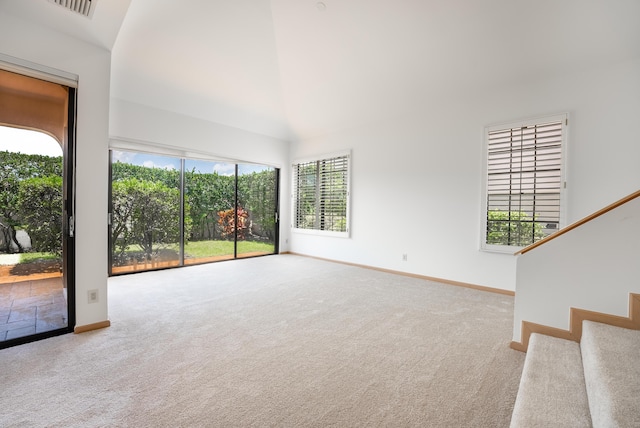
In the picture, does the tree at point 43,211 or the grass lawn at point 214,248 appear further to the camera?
the grass lawn at point 214,248

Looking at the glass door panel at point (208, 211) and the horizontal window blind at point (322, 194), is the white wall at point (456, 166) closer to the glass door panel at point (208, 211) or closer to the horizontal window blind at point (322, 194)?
the horizontal window blind at point (322, 194)

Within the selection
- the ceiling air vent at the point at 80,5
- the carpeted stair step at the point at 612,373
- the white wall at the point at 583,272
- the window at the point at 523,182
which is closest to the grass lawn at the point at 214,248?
the ceiling air vent at the point at 80,5

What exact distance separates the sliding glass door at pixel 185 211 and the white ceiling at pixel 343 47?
1.12 m

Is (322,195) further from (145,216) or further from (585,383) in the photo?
(585,383)

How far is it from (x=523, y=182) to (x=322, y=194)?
12.1ft

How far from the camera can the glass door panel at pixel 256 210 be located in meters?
6.24

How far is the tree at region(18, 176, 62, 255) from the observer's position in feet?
A: 8.18

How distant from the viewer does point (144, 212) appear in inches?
195

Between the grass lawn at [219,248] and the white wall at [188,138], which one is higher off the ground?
the white wall at [188,138]

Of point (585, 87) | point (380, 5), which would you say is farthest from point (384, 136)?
point (585, 87)

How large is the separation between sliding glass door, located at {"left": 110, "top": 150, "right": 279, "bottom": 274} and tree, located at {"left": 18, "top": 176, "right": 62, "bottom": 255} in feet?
6.87

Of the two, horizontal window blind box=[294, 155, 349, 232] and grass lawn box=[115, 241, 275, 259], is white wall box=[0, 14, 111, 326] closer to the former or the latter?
grass lawn box=[115, 241, 275, 259]

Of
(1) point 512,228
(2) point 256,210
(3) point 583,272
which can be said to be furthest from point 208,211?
(3) point 583,272

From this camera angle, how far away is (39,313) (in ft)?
8.73
